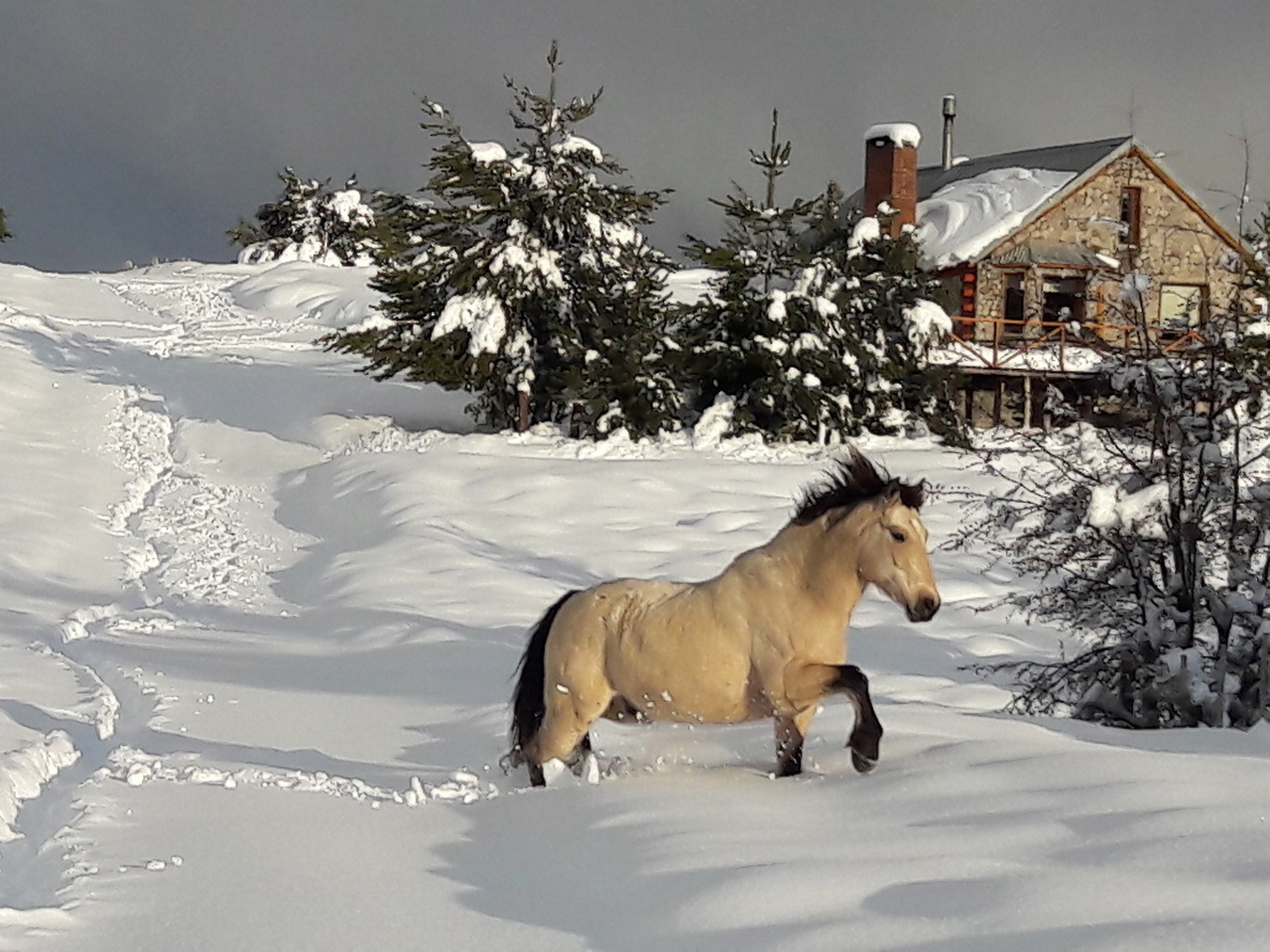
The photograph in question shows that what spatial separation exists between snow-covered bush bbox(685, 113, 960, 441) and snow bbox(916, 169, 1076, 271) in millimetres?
5854

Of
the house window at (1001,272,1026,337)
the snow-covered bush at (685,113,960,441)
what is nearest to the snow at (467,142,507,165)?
the snow-covered bush at (685,113,960,441)

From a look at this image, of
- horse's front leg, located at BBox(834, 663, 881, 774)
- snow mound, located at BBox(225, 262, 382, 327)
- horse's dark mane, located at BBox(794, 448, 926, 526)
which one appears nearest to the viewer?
horse's front leg, located at BBox(834, 663, 881, 774)

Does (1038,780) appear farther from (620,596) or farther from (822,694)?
(620,596)

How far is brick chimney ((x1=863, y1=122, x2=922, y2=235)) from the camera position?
106ft

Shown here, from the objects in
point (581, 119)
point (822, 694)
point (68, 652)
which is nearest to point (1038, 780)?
point (822, 694)

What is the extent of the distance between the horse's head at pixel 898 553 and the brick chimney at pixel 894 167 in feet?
90.4

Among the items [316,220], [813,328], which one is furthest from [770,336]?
[316,220]

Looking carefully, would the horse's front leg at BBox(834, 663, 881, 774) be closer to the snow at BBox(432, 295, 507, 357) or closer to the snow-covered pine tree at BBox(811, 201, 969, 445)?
the snow at BBox(432, 295, 507, 357)

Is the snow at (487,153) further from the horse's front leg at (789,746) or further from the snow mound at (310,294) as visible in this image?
the horse's front leg at (789,746)

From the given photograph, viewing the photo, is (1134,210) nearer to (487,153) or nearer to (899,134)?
(899,134)

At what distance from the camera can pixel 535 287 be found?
76.4ft

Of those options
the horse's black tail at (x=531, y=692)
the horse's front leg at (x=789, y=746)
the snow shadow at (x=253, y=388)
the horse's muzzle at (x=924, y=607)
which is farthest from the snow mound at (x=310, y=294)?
the horse's muzzle at (x=924, y=607)

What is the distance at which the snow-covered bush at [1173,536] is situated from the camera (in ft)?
25.3

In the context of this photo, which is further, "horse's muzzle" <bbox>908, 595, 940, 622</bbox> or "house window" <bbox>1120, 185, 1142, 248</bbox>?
"house window" <bbox>1120, 185, 1142, 248</bbox>
